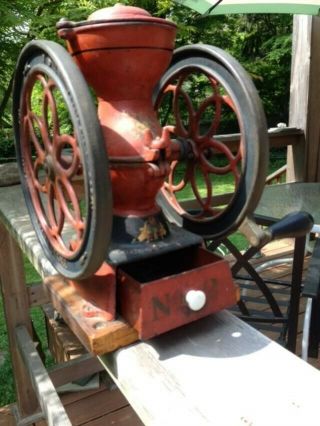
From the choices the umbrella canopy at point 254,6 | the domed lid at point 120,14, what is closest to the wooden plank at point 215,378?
the domed lid at point 120,14

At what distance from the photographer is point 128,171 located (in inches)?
31.4

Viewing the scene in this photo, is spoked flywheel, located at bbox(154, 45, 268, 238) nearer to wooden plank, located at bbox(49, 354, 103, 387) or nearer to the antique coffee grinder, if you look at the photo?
the antique coffee grinder

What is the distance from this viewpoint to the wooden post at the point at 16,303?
175cm

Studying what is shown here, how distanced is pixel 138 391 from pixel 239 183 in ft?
1.36

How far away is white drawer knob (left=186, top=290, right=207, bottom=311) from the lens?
2.54ft

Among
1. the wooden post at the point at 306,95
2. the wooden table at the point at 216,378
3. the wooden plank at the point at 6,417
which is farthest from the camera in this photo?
the wooden post at the point at 306,95

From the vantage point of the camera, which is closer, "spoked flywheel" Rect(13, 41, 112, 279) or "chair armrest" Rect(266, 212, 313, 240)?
"spoked flywheel" Rect(13, 41, 112, 279)

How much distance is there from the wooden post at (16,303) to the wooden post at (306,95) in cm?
207

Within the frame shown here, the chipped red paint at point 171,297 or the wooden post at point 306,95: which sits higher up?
the wooden post at point 306,95

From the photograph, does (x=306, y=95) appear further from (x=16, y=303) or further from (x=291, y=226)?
(x=16, y=303)

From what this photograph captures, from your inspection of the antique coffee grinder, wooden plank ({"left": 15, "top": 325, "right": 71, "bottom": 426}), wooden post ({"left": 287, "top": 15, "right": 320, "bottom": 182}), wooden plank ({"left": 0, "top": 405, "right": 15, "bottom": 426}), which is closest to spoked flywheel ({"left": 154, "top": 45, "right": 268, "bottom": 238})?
the antique coffee grinder

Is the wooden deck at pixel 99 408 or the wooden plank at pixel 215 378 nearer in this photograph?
the wooden plank at pixel 215 378

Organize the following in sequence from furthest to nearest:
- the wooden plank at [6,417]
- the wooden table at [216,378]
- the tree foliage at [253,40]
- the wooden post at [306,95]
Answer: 1. the tree foliage at [253,40]
2. the wooden post at [306,95]
3. the wooden plank at [6,417]
4. the wooden table at [216,378]

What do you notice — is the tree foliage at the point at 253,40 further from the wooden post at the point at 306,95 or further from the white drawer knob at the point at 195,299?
the white drawer knob at the point at 195,299
